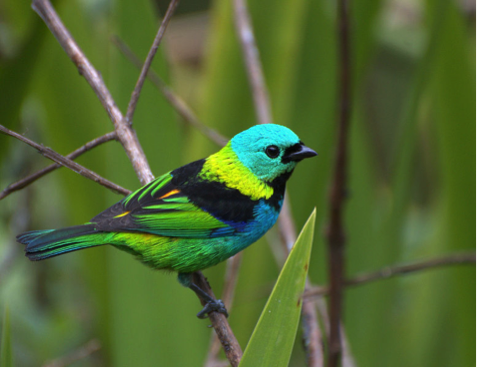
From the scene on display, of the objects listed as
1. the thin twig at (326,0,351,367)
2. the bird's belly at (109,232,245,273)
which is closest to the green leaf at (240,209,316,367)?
the thin twig at (326,0,351,367)

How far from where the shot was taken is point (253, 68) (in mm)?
2412

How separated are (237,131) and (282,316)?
181cm

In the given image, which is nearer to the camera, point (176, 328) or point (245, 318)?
point (176, 328)

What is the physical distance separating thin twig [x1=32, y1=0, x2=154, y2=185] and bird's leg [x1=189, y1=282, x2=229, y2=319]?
486 mm

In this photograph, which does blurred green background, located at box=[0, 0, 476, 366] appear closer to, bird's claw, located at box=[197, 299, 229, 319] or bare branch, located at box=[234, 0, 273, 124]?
bird's claw, located at box=[197, 299, 229, 319]

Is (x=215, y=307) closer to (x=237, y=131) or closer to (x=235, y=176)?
(x=235, y=176)

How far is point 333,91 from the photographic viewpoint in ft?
9.13

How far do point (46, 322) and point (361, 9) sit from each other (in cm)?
241

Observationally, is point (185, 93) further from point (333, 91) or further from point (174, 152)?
point (174, 152)

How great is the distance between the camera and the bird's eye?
2.20 metres

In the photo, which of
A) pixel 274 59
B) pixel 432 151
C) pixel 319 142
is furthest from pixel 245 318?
pixel 432 151

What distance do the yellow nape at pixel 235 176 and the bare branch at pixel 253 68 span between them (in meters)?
0.25

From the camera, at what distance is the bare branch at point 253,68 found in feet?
7.82

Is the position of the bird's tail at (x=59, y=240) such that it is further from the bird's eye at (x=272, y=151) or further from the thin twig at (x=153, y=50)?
the bird's eye at (x=272, y=151)
